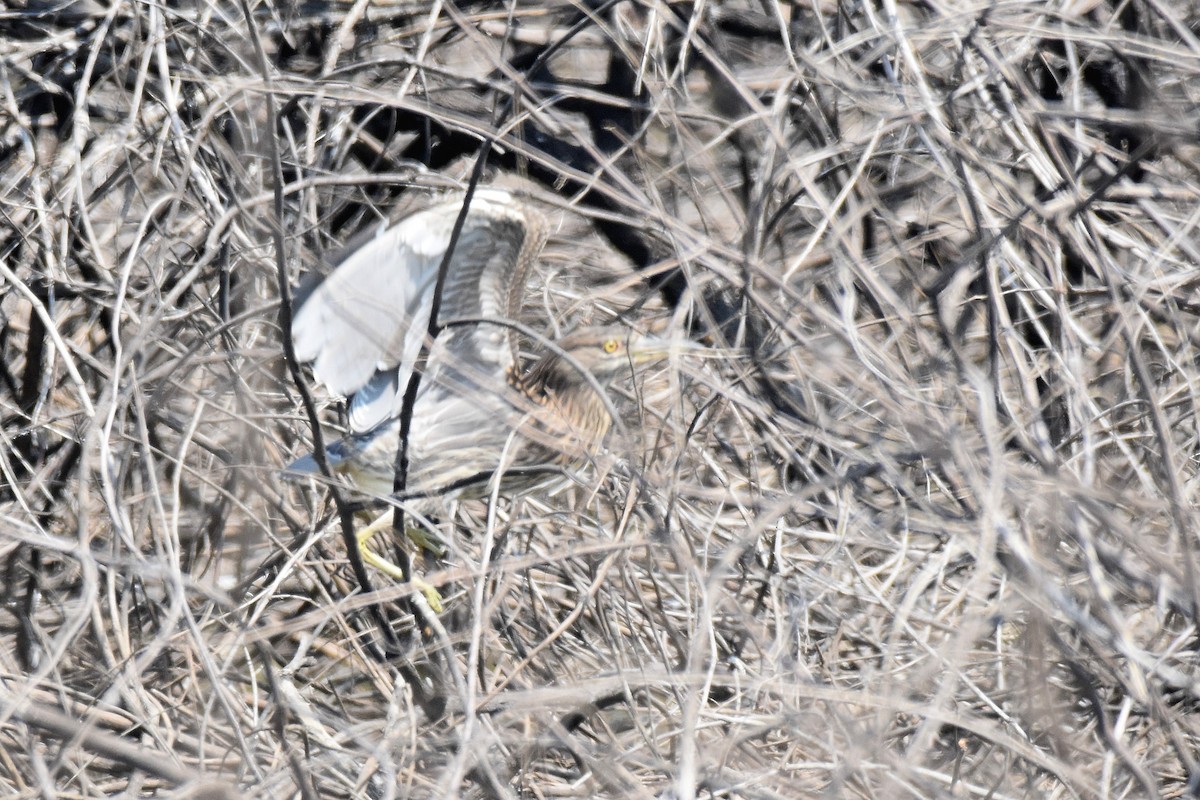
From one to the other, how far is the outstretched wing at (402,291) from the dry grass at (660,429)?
6.9 inches

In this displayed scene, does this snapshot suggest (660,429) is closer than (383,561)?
Yes

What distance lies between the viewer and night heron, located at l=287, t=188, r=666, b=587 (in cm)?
399

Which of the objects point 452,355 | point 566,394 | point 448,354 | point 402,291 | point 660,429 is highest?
point 448,354

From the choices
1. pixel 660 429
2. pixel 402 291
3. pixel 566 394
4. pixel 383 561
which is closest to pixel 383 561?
pixel 383 561

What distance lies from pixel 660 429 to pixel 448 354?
1.87 ft

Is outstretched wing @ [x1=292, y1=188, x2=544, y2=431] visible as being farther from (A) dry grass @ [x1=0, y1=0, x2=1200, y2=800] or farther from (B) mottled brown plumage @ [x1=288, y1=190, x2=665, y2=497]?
(A) dry grass @ [x1=0, y1=0, x2=1200, y2=800]

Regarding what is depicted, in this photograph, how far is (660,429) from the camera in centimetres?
335

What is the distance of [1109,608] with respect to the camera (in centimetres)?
226

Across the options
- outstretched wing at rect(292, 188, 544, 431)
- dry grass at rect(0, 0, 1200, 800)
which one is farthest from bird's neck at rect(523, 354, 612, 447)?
outstretched wing at rect(292, 188, 544, 431)

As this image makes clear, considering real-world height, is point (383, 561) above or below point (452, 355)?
below

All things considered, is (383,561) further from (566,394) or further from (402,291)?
(566,394)

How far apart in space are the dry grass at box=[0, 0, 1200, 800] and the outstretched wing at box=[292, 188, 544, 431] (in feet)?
0.58

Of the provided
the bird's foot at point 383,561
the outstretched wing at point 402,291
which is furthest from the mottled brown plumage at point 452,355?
the bird's foot at point 383,561

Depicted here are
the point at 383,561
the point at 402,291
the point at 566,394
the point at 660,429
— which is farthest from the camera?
the point at 566,394
